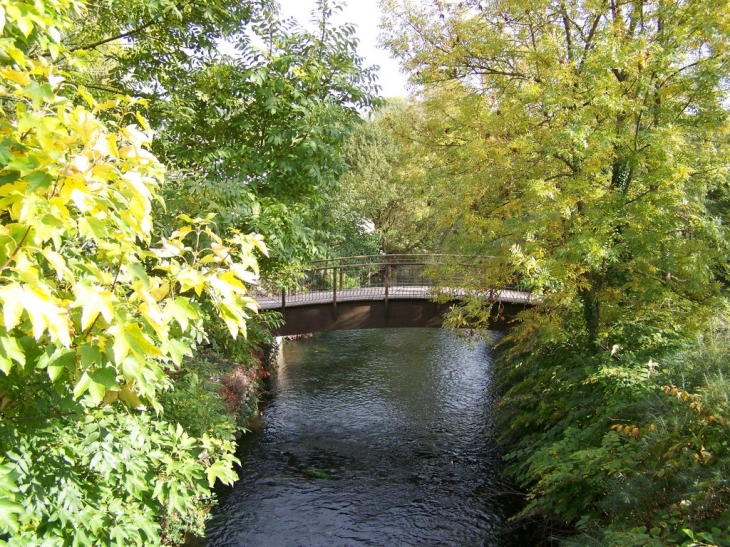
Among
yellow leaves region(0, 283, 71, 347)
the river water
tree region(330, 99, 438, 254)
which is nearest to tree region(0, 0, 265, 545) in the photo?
yellow leaves region(0, 283, 71, 347)

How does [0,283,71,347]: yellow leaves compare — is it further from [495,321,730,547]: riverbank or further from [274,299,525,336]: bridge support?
[274,299,525,336]: bridge support

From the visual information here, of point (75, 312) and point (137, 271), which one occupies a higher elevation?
point (137, 271)

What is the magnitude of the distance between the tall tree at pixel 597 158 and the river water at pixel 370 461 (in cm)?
339

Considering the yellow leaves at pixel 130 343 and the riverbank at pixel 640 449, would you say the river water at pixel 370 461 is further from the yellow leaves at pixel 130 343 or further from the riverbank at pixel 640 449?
the yellow leaves at pixel 130 343

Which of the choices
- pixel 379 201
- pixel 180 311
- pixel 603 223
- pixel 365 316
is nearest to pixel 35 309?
pixel 180 311

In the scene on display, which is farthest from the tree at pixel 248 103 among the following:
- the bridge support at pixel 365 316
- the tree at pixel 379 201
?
the tree at pixel 379 201

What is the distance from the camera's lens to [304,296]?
13.1m

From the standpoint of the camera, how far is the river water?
798 cm

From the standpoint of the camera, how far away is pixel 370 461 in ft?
34.0

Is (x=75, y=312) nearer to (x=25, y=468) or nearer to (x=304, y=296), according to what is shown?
(x=25, y=468)

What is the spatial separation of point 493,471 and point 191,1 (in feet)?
29.2

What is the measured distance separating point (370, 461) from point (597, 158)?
7.00m

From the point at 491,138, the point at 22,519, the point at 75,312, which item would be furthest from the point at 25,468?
the point at 491,138

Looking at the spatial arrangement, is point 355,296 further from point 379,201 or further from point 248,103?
point 379,201
